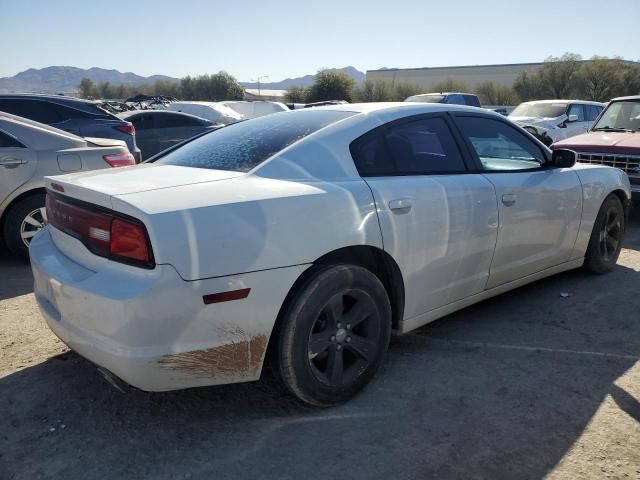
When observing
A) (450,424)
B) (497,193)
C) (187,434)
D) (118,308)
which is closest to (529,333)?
(497,193)

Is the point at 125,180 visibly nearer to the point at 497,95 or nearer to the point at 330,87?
the point at 330,87

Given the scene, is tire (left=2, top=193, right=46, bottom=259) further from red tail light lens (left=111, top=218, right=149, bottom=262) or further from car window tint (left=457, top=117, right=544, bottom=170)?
car window tint (left=457, top=117, right=544, bottom=170)

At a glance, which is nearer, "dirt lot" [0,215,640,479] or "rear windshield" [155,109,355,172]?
"dirt lot" [0,215,640,479]

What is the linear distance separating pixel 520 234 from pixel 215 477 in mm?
2595

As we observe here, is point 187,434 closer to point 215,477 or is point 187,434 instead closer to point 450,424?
point 215,477

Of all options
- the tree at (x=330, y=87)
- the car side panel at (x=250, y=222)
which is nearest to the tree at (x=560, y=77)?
the tree at (x=330, y=87)

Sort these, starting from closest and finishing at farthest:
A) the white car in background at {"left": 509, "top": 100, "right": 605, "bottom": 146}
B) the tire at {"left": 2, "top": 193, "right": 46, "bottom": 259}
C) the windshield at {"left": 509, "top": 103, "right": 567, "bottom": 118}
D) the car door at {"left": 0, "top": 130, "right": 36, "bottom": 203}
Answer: the car door at {"left": 0, "top": 130, "right": 36, "bottom": 203} < the tire at {"left": 2, "top": 193, "right": 46, "bottom": 259} < the white car in background at {"left": 509, "top": 100, "right": 605, "bottom": 146} < the windshield at {"left": 509, "top": 103, "right": 567, "bottom": 118}

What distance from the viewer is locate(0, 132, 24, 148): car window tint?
17.6ft

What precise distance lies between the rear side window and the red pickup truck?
4582 millimetres

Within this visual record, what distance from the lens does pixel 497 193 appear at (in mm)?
3684

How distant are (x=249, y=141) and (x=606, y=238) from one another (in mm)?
3551

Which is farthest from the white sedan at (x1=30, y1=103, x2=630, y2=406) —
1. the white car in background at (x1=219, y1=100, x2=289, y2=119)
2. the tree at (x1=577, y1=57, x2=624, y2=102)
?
the tree at (x1=577, y1=57, x2=624, y2=102)

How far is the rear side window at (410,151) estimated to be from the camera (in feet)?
10.4

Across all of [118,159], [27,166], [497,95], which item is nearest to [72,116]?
[118,159]
